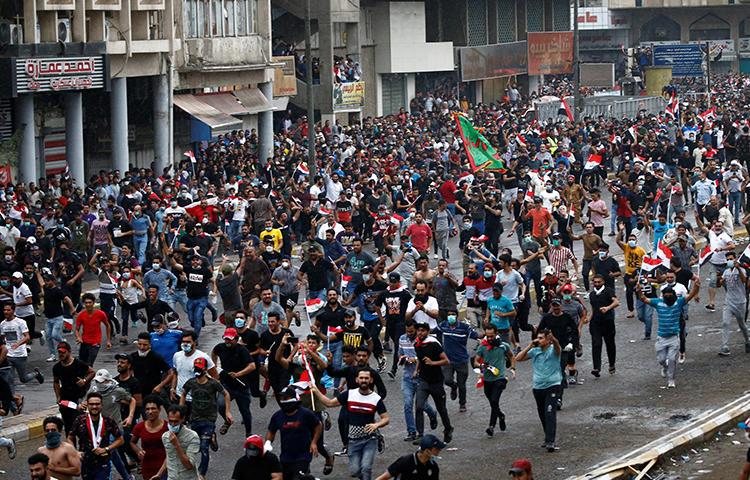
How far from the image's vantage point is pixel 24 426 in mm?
17969

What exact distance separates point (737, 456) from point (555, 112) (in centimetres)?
4163

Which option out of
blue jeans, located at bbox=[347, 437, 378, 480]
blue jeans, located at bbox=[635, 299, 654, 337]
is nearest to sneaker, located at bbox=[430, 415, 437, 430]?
blue jeans, located at bbox=[347, 437, 378, 480]

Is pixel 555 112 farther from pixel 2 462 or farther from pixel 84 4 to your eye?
pixel 2 462

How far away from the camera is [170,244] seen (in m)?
27.0

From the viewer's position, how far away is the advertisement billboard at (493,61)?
66.3 metres

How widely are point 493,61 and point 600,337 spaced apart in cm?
4902

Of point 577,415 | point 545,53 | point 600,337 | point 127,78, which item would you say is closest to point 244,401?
point 577,415

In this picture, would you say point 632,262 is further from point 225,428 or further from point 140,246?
point 225,428

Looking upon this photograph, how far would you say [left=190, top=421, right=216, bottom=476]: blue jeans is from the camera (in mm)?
15641

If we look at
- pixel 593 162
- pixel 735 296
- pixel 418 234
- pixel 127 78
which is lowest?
pixel 735 296

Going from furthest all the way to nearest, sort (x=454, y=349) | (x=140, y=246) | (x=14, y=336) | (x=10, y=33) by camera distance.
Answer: (x=10, y=33), (x=140, y=246), (x=14, y=336), (x=454, y=349)

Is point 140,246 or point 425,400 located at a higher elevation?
point 140,246

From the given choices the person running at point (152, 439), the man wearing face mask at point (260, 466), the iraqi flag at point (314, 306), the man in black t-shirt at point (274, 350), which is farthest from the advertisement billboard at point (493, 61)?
the man wearing face mask at point (260, 466)

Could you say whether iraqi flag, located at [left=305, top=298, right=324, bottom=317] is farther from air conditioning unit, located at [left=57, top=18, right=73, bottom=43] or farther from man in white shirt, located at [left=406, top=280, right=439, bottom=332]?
air conditioning unit, located at [left=57, top=18, right=73, bottom=43]
